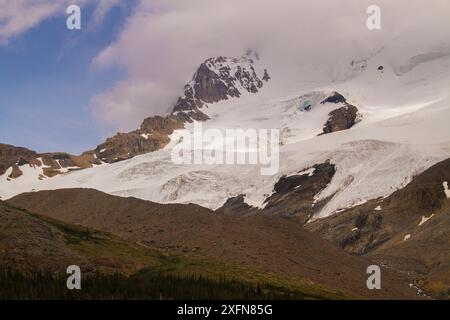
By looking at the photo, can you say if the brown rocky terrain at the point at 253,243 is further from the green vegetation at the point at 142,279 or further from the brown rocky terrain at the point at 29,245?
the brown rocky terrain at the point at 29,245

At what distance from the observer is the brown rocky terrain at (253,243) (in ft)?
265

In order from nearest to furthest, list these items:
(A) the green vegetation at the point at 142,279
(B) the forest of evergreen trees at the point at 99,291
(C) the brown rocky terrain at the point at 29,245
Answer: (B) the forest of evergreen trees at the point at 99,291, (A) the green vegetation at the point at 142,279, (C) the brown rocky terrain at the point at 29,245

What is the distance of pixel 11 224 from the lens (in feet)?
201

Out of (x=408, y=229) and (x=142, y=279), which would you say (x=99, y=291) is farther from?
(x=408, y=229)

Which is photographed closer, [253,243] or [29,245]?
[29,245]

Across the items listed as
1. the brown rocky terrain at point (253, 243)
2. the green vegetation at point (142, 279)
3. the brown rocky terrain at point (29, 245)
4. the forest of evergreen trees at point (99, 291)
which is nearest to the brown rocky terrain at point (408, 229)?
the brown rocky terrain at point (253, 243)

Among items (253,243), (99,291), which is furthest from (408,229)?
(99,291)

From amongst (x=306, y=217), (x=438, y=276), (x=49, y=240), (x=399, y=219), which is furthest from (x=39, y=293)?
(x=306, y=217)

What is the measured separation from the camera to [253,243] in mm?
87938

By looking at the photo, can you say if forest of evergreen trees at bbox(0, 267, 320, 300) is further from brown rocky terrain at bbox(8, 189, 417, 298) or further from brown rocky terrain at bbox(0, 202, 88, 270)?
brown rocky terrain at bbox(8, 189, 417, 298)

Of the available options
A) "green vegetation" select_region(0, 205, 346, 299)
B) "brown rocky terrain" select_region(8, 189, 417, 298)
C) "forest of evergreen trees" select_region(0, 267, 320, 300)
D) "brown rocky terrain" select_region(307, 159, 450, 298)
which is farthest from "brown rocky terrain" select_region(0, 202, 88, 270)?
"brown rocky terrain" select_region(307, 159, 450, 298)

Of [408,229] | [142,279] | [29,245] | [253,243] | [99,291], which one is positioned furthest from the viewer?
[408,229]

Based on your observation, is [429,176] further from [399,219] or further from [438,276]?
[438,276]
